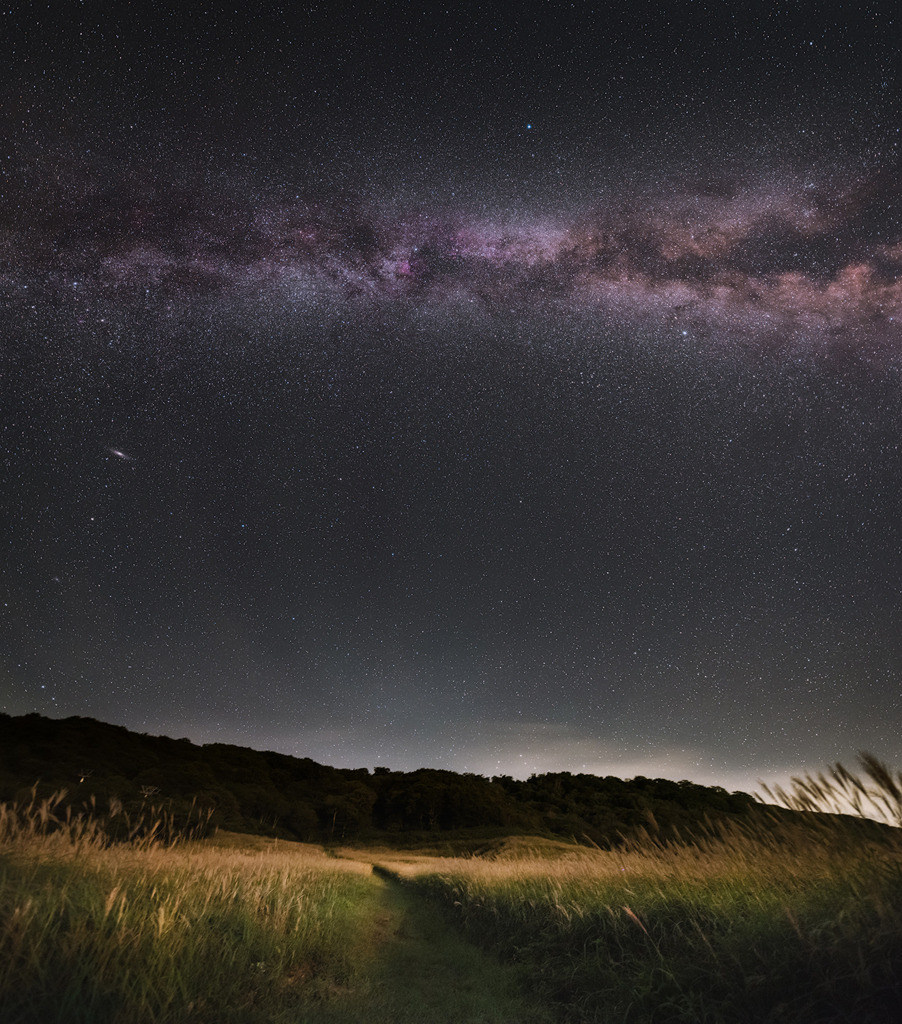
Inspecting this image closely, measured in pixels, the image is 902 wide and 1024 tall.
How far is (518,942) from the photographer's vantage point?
7441mm

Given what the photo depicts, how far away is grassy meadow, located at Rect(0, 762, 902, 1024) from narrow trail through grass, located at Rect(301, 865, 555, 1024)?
33mm

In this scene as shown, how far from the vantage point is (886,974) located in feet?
10.6

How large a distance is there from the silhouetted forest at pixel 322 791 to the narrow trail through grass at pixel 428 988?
52.9 metres

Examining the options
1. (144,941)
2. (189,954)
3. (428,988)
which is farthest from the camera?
(428,988)

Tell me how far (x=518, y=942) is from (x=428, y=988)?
5.57ft

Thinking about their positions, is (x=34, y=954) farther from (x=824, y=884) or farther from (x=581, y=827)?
(x=581, y=827)

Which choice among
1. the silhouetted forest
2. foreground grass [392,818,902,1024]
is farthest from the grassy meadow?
the silhouetted forest

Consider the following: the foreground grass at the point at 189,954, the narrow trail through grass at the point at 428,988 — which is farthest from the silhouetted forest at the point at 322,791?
the foreground grass at the point at 189,954

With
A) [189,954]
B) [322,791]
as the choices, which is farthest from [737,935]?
[322,791]

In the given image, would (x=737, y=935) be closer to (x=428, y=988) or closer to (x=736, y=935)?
(x=736, y=935)

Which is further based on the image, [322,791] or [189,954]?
[322,791]

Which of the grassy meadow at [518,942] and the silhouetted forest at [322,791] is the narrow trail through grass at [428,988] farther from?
the silhouetted forest at [322,791]

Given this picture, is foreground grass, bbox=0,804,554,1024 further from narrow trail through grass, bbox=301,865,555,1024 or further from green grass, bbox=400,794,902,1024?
green grass, bbox=400,794,902,1024

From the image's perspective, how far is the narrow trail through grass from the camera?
5.05 metres
